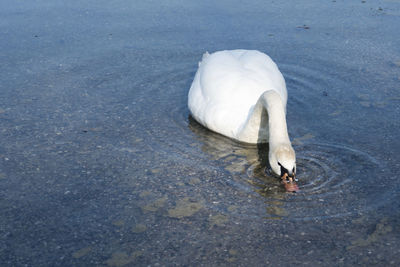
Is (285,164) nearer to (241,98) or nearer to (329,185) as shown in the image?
(329,185)

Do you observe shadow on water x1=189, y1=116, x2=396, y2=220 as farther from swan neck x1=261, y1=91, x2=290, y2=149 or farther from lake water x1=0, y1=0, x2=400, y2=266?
swan neck x1=261, y1=91, x2=290, y2=149

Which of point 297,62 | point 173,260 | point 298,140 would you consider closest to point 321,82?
point 297,62

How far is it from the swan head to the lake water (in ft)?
0.40

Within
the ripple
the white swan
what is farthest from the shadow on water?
the white swan

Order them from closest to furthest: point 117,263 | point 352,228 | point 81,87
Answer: point 117,263, point 352,228, point 81,87

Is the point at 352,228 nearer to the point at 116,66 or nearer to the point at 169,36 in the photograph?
the point at 116,66

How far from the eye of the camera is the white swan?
17.0 feet

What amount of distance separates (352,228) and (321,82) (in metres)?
3.22

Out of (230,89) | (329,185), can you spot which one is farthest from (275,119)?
(230,89)

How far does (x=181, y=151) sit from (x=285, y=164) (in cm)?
126

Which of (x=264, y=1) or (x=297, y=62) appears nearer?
(x=297, y=62)

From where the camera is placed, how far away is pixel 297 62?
7.71 metres

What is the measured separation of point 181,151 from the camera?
5.40 metres

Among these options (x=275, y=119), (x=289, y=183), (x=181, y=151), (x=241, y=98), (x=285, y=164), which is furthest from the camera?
(x=241, y=98)
